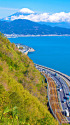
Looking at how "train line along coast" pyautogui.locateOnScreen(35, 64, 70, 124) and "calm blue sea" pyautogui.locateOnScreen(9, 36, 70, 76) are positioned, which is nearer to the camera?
"train line along coast" pyautogui.locateOnScreen(35, 64, 70, 124)

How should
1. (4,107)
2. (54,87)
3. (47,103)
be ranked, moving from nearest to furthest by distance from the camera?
(4,107) < (47,103) < (54,87)

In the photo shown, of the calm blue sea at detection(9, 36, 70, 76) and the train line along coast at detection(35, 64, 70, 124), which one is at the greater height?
the calm blue sea at detection(9, 36, 70, 76)

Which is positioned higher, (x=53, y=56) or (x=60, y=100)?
(x=53, y=56)

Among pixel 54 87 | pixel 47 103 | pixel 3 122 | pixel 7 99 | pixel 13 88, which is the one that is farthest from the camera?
pixel 54 87

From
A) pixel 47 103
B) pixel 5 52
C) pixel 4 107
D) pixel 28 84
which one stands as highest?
pixel 5 52

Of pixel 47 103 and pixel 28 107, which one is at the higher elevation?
pixel 47 103

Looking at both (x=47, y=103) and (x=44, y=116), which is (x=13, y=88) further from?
(x=47, y=103)

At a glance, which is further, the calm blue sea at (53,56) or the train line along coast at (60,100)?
the calm blue sea at (53,56)

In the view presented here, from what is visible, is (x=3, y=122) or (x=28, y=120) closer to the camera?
Answer: (x=3, y=122)

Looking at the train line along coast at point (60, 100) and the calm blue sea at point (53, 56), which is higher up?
the calm blue sea at point (53, 56)

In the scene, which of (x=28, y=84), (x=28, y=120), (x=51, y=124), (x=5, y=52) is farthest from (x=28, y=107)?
(x=5, y=52)

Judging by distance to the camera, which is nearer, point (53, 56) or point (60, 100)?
point (60, 100)
